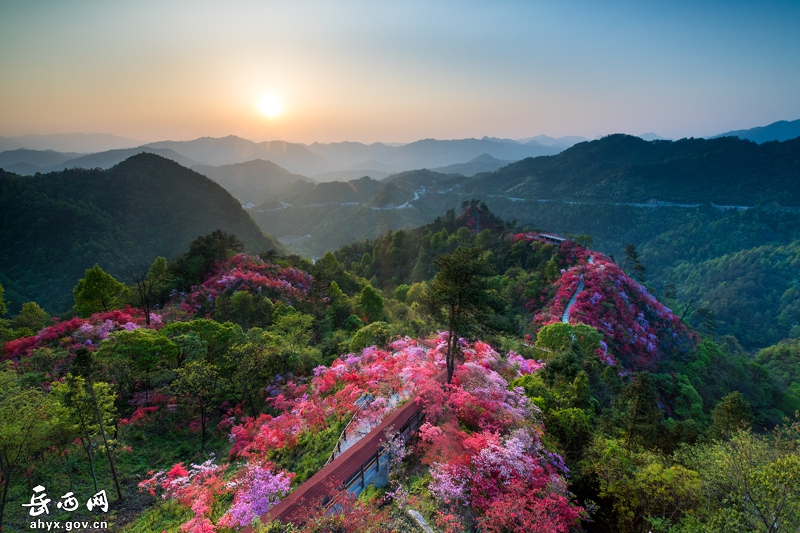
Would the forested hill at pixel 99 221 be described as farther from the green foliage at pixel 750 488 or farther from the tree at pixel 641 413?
the green foliage at pixel 750 488

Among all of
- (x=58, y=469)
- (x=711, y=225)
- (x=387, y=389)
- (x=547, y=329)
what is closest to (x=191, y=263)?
(x=58, y=469)

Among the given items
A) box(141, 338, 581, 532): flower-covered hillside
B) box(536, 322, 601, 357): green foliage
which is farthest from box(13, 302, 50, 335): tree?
box(536, 322, 601, 357): green foliage

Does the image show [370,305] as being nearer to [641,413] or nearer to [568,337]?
[568,337]

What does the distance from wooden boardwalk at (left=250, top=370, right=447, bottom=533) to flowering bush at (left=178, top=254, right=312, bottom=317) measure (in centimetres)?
2373

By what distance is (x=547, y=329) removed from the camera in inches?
1002

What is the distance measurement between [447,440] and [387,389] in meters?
4.42

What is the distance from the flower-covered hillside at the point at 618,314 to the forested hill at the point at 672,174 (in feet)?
307

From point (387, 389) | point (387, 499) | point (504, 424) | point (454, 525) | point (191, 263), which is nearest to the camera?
point (454, 525)

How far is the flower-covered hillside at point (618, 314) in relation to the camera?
32469 mm

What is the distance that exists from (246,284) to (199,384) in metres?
19.0

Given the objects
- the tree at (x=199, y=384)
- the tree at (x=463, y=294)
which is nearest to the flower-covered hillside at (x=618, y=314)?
the tree at (x=463, y=294)

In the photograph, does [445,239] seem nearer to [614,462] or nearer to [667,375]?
[667,375]

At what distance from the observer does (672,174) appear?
117 meters

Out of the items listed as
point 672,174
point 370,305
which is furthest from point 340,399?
point 672,174
